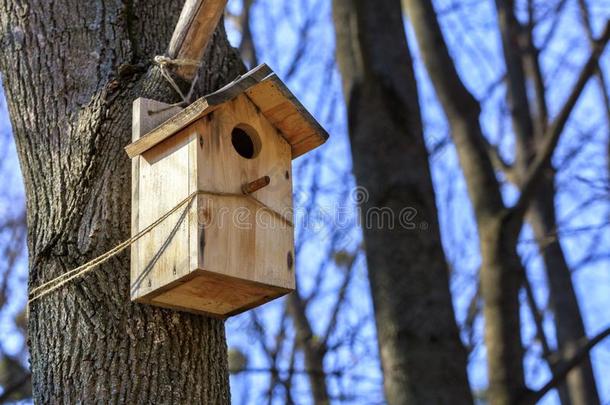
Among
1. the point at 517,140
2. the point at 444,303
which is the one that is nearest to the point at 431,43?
the point at 444,303

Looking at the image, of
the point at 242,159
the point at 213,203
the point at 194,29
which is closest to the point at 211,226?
the point at 213,203

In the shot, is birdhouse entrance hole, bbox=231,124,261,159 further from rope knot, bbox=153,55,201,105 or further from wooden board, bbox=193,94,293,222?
rope knot, bbox=153,55,201,105

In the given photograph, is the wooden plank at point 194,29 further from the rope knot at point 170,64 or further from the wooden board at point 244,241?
the wooden board at point 244,241

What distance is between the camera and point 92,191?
3.04m

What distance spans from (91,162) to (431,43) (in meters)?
3.16

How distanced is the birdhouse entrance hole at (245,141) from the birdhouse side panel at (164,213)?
26cm

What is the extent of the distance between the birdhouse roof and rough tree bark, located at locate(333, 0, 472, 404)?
137 centimetres

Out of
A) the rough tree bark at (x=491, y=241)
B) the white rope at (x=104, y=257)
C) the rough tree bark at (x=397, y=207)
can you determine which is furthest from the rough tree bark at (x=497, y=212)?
the white rope at (x=104, y=257)

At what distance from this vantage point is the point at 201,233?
9.15 feet

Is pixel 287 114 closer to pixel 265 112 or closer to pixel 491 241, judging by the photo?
pixel 265 112

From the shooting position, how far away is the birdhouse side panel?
281cm

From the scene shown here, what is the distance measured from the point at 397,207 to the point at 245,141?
166 cm

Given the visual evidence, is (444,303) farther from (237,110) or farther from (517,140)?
(517,140)

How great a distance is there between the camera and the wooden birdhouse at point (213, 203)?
2826 mm
